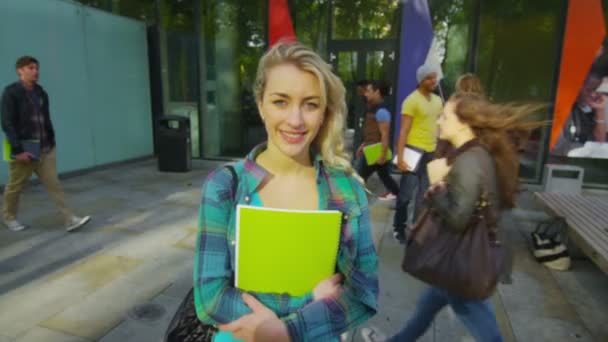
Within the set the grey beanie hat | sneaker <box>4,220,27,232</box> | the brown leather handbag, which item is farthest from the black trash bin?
the brown leather handbag

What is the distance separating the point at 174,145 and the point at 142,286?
17.1 feet

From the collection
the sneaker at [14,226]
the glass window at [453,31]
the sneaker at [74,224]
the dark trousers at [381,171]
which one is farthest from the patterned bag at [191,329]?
the glass window at [453,31]

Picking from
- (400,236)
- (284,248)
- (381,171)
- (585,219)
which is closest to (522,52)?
(381,171)

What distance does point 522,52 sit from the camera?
736 centimetres

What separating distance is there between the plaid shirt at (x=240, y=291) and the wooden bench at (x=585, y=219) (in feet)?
8.45

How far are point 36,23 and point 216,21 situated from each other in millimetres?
3579

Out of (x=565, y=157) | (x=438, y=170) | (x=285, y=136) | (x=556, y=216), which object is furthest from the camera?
(x=565, y=157)

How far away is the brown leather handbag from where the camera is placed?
1928 mm

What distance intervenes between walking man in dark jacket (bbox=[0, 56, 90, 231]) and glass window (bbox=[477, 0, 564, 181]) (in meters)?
7.30

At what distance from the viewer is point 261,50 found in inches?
343

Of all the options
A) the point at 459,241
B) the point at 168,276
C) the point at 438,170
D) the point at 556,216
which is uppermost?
the point at 438,170

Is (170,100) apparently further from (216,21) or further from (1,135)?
(1,135)

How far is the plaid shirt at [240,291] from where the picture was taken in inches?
43.9

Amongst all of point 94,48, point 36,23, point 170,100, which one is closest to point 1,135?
point 36,23
